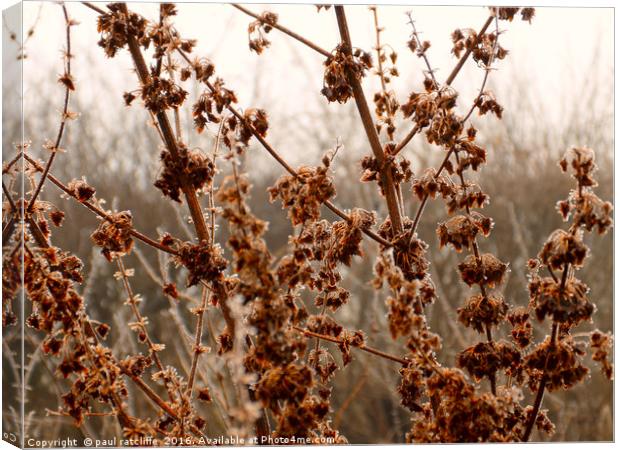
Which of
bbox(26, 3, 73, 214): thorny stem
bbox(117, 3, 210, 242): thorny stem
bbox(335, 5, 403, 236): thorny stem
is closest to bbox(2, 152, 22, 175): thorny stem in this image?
bbox(26, 3, 73, 214): thorny stem

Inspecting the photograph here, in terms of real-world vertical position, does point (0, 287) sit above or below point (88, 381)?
above

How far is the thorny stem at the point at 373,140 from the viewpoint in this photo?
189 cm

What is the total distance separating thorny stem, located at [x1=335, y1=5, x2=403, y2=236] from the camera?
189 centimetres

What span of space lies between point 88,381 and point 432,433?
2.37 feet

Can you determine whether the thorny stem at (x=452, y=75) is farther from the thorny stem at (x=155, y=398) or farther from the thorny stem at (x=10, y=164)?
the thorny stem at (x=10, y=164)

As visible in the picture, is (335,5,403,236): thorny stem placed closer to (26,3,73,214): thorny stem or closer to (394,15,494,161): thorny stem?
(394,15,494,161): thorny stem

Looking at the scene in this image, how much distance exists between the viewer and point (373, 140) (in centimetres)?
188

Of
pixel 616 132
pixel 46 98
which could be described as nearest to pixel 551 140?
pixel 616 132

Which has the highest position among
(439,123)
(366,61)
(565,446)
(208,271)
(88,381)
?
(366,61)

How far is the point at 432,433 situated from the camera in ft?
6.27

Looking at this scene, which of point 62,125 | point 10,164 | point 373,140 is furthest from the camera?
point 10,164

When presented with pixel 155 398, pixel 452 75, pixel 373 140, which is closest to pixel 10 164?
pixel 155 398

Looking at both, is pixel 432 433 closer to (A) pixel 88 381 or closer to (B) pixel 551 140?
(A) pixel 88 381

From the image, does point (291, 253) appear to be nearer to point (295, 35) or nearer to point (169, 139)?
point (169, 139)
